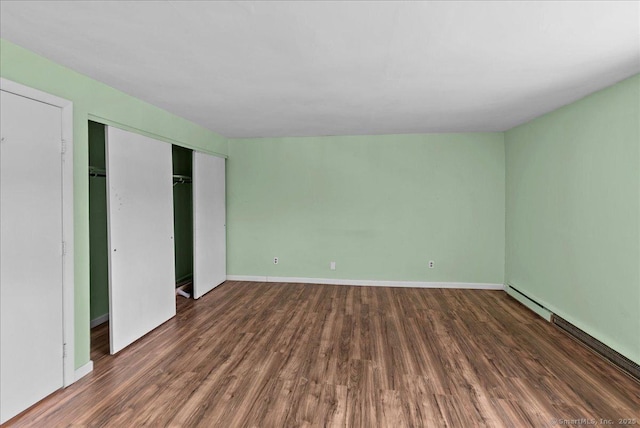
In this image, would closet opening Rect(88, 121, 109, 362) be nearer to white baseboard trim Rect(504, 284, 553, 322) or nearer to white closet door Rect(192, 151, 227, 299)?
white closet door Rect(192, 151, 227, 299)

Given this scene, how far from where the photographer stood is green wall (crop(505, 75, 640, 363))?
262cm

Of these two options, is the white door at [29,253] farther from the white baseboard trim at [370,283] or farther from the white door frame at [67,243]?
the white baseboard trim at [370,283]

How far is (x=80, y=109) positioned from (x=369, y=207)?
3.89 m

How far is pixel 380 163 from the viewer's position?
5.19 meters

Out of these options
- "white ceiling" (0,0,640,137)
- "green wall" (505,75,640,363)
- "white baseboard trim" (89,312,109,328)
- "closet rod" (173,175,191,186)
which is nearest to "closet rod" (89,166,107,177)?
"white ceiling" (0,0,640,137)

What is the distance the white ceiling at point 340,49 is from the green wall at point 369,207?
1.67 meters

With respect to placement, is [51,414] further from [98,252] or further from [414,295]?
[414,295]

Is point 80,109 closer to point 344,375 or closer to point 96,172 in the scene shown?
point 96,172

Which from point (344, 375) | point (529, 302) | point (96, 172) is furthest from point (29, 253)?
point (529, 302)

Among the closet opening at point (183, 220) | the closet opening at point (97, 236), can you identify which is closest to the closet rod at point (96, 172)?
the closet opening at point (97, 236)

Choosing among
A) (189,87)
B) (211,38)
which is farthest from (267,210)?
(211,38)

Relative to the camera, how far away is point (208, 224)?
4855 millimetres

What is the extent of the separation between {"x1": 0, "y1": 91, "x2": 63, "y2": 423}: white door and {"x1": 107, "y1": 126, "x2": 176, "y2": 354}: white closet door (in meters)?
0.61

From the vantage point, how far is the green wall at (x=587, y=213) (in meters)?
2.62
